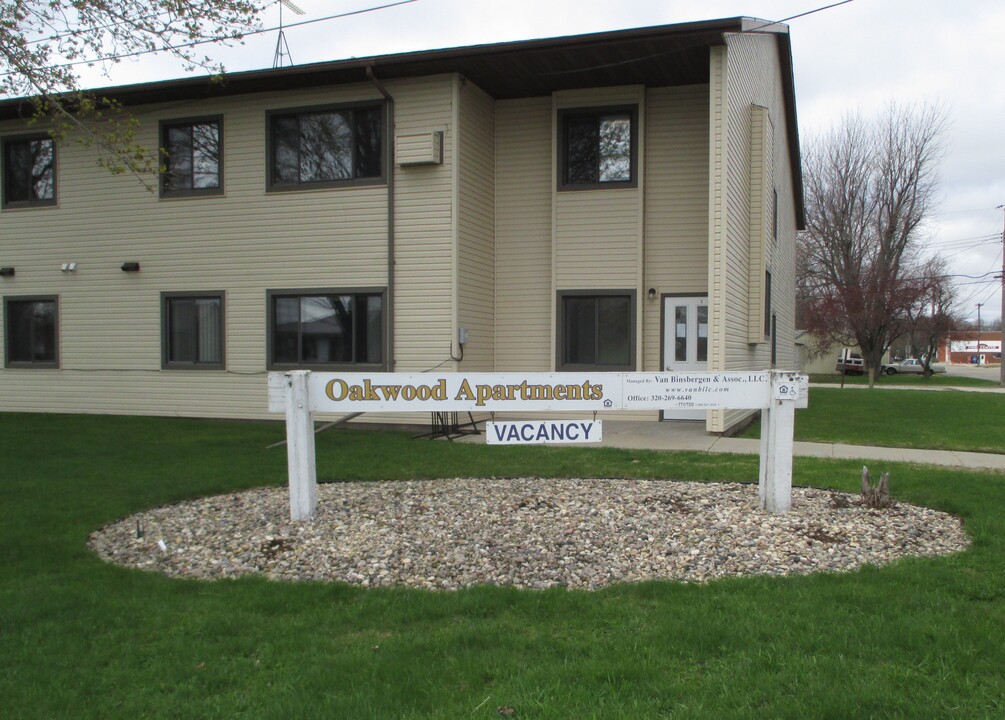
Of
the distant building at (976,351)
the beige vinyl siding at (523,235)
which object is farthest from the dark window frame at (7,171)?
the distant building at (976,351)

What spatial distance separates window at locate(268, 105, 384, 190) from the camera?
13328mm

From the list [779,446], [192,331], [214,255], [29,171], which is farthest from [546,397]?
[29,171]

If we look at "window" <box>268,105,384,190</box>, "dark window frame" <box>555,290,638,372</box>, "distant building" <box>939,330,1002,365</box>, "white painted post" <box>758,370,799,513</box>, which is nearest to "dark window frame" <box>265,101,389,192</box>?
"window" <box>268,105,384,190</box>

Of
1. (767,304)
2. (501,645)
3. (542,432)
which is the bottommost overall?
(501,645)

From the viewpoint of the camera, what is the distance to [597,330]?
1388cm

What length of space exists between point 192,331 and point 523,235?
19.5 ft

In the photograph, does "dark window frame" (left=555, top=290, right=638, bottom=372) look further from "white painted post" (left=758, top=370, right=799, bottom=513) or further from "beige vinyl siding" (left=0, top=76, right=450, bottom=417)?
"white painted post" (left=758, top=370, right=799, bottom=513)

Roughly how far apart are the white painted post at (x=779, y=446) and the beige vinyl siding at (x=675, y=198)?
7.25 metres

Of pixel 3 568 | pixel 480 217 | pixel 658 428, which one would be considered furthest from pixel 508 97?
pixel 3 568

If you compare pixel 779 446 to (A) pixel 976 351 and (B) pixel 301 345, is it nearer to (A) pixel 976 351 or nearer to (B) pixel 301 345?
(B) pixel 301 345

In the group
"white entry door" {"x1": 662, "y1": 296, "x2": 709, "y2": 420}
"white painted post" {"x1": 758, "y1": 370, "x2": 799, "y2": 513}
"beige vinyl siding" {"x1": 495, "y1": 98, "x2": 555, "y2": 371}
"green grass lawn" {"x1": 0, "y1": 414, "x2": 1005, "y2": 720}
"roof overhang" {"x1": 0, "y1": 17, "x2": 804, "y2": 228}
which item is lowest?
"green grass lawn" {"x1": 0, "y1": 414, "x2": 1005, "y2": 720}

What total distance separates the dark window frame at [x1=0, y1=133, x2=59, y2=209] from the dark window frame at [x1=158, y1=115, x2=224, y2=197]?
2.22 metres

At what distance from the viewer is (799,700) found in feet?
10.8

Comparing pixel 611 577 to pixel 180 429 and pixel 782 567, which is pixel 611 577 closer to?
pixel 782 567
